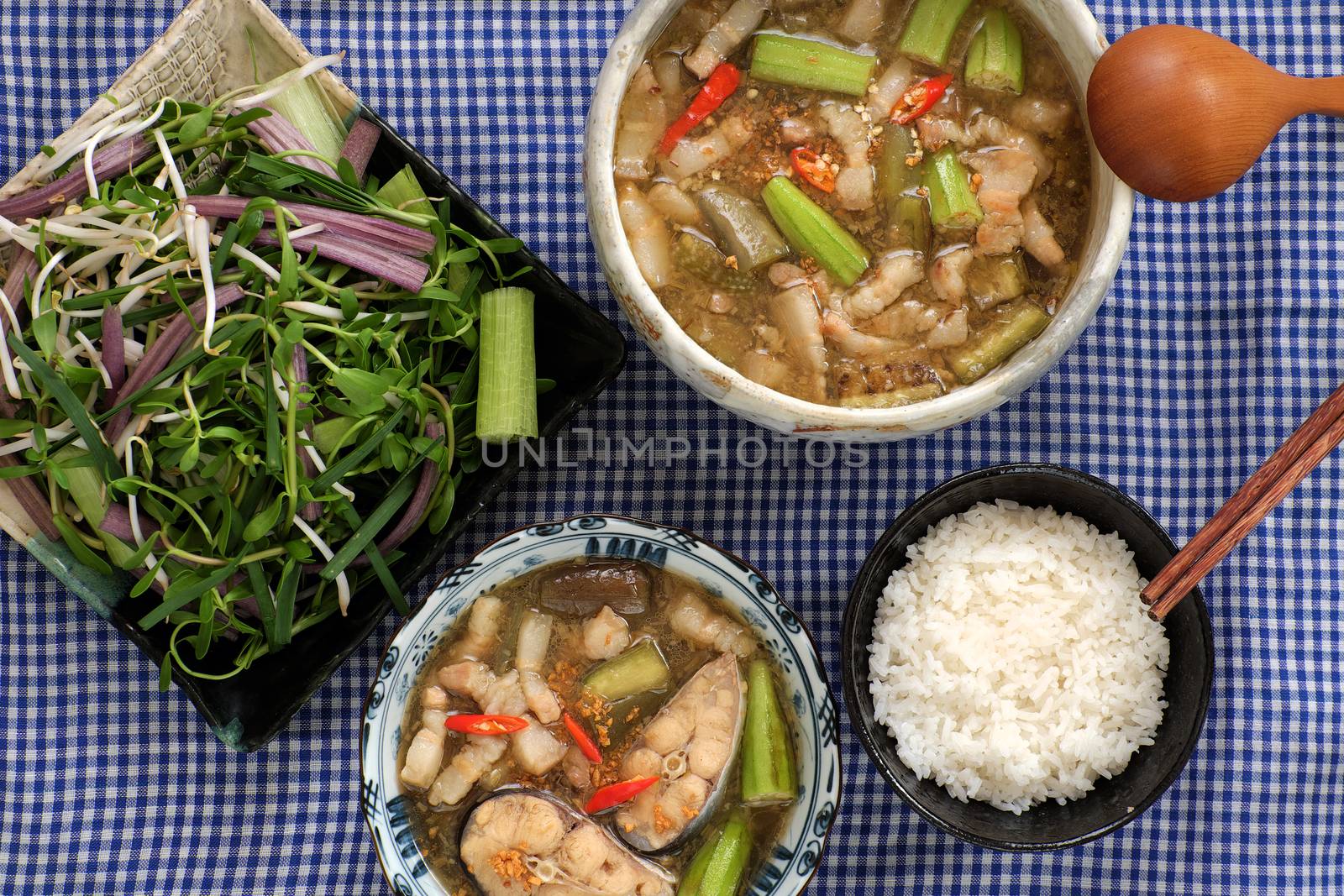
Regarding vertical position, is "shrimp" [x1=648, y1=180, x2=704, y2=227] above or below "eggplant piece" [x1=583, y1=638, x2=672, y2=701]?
above

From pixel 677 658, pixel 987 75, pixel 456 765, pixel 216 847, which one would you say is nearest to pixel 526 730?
pixel 456 765

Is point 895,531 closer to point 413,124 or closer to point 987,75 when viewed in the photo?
point 987,75

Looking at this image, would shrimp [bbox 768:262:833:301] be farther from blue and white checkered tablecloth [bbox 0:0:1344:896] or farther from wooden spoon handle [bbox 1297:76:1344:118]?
wooden spoon handle [bbox 1297:76:1344:118]

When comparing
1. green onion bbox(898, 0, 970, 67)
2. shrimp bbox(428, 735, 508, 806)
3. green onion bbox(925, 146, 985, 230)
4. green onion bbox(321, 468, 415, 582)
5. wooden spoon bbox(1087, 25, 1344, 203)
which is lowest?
shrimp bbox(428, 735, 508, 806)

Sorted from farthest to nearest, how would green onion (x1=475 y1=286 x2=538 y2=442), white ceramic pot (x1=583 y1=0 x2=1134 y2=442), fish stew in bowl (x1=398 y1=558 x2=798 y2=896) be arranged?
fish stew in bowl (x1=398 y1=558 x2=798 y2=896) → green onion (x1=475 y1=286 x2=538 y2=442) → white ceramic pot (x1=583 y1=0 x2=1134 y2=442)

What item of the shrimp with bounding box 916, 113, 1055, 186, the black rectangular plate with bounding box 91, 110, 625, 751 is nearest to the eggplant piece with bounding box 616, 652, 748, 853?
the black rectangular plate with bounding box 91, 110, 625, 751

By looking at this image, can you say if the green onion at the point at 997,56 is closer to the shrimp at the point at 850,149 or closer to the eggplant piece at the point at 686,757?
the shrimp at the point at 850,149

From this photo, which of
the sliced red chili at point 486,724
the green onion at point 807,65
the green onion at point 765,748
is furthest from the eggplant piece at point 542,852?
the green onion at point 807,65
